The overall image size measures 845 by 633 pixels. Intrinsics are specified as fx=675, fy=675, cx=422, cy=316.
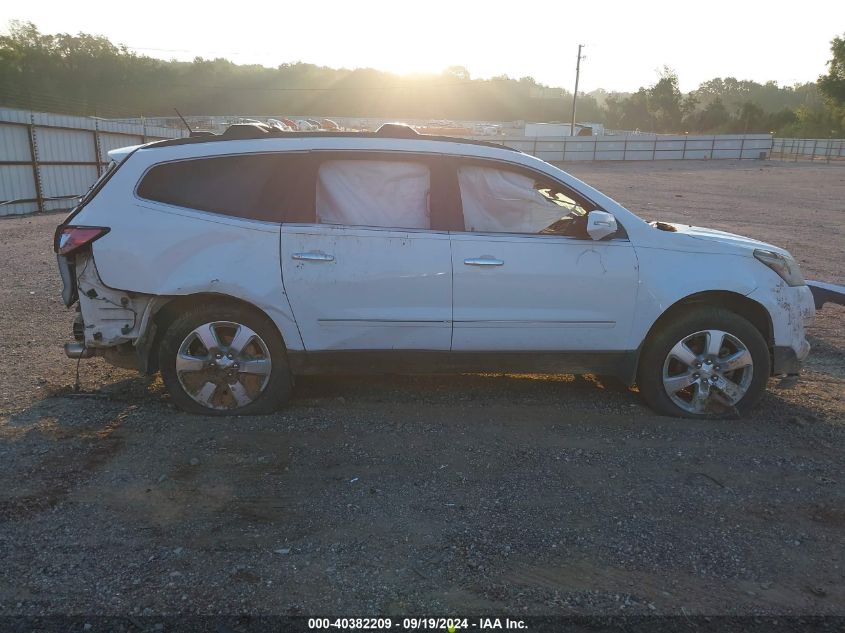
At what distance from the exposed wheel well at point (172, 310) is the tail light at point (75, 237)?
607 mm

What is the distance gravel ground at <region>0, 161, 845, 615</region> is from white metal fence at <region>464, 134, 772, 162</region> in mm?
41495

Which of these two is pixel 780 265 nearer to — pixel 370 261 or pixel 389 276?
pixel 389 276

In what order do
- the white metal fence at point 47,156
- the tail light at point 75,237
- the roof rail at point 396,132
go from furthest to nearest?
the white metal fence at point 47,156 < the roof rail at point 396,132 < the tail light at point 75,237

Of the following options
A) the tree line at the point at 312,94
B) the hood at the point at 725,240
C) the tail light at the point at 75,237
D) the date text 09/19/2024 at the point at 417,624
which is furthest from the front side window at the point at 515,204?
the tree line at the point at 312,94

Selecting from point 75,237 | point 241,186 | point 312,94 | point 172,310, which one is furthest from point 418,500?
point 312,94

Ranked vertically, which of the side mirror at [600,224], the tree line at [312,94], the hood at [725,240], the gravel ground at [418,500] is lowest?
the gravel ground at [418,500]

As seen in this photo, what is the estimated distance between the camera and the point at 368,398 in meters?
4.98

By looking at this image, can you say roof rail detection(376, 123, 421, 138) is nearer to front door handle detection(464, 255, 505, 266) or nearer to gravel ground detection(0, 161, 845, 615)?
front door handle detection(464, 255, 505, 266)

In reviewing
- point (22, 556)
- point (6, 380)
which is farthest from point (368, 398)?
point (6, 380)

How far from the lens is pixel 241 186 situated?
14.7 ft

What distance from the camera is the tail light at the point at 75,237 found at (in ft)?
14.2

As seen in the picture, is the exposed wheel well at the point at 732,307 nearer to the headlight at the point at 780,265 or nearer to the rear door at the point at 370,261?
the headlight at the point at 780,265

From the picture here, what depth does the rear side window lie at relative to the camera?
4457mm

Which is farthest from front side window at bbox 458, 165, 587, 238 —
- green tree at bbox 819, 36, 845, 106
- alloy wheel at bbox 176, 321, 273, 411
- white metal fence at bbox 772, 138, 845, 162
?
green tree at bbox 819, 36, 845, 106
